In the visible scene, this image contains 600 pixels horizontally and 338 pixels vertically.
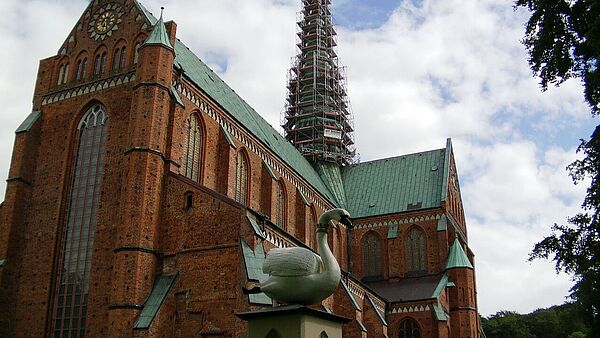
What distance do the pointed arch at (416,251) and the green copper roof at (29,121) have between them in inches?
1044

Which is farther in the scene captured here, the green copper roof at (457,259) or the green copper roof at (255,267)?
the green copper roof at (457,259)

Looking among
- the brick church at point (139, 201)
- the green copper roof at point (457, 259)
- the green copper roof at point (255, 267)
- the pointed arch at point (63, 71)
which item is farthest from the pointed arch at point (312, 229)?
the pointed arch at point (63, 71)

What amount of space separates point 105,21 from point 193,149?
7.16 meters

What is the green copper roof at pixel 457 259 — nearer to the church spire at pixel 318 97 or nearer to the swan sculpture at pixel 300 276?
the church spire at pixel 318 97

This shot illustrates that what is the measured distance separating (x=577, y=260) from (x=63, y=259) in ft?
61.2

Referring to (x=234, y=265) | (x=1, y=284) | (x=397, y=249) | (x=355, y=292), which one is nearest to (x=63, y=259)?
(x=1, y=284)

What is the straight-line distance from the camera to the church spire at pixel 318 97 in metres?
52.8

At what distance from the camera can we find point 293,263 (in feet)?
36.4

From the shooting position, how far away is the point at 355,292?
3541cm

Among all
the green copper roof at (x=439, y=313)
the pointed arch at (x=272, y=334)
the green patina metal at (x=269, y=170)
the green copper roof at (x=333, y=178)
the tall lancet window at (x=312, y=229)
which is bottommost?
the pointed arch at (x=272, y=334)

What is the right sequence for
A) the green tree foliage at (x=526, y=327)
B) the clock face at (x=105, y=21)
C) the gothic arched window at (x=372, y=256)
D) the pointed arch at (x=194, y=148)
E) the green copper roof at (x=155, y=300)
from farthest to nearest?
the green tree foliage at (x=526, y=327), the gothic arched window at (x=372, y=256), the clock face at (x=105, y=21), the pointed arch at (x=194, y=148), the green copper roof at (x=155, y=300)

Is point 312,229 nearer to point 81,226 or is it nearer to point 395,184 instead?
point 395,184

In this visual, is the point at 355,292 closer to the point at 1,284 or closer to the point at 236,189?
the point at 236,189

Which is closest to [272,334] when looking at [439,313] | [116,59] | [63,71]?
[116,59]
